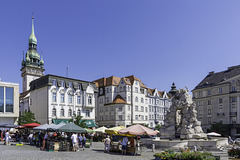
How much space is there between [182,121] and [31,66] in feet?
284

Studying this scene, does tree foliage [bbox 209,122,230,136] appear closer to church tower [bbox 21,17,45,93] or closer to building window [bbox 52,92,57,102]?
building window [bbox 52,92,57,102]

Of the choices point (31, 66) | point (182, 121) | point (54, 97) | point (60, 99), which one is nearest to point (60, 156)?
point (182, 121)

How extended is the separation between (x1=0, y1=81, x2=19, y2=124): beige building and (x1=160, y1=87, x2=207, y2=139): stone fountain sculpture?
28011 millimetres

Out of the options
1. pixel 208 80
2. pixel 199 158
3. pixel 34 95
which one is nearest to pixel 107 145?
pixel 199 158

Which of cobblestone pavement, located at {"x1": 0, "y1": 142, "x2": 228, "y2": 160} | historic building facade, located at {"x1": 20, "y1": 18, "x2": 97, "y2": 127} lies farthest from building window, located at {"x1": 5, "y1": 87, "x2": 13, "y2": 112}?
cobblestone pavement, located at {"x1": 0, "y1": 142, "x2": 228, "y2": 160}

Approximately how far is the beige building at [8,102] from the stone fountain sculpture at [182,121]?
2801 cm

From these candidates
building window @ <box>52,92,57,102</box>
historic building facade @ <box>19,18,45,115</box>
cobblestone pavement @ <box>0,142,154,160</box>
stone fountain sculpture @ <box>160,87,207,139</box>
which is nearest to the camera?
cobblestone pavement @ <box>0,142,154,160</box>

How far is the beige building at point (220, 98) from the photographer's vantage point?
53.7m

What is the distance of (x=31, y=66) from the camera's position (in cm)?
9925

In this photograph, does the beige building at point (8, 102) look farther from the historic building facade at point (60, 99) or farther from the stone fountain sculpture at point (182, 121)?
the stone fountain sculpture at point (182, 121)

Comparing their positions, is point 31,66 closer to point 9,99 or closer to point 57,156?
point 9,99

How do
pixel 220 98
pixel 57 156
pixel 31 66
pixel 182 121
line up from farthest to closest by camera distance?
pixel 31 66 < pixel 220 98 < pixel 182 121 < pixel 57 156

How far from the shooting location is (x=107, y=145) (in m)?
20.3

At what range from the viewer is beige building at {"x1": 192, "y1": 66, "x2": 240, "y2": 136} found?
53.7m
